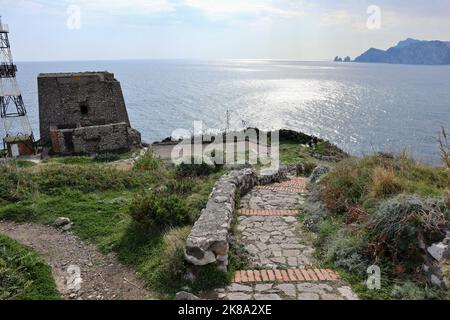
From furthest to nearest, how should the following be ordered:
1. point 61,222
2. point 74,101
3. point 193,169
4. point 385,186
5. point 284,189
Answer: point 74,101
point 193,169
point 284,189
point 61,222
point 385,186

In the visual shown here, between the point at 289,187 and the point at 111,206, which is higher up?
the point at 111,206

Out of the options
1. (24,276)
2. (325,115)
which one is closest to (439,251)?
(24,276)

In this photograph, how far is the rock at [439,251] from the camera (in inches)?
194

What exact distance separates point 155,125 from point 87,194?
47.2 meters

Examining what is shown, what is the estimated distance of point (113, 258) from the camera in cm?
675

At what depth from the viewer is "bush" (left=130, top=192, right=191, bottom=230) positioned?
7281mm

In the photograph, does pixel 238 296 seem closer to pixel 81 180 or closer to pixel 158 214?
pixel 158 214

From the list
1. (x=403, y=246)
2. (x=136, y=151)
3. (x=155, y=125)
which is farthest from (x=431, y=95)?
(x=403, y=246)

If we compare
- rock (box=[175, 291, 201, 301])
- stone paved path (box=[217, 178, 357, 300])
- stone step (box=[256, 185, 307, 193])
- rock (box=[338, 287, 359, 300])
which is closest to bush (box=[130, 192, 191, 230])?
stone paved path (box=[217, 178, 357, 300])

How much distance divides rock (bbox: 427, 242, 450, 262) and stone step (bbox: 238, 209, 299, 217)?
3.49 meters

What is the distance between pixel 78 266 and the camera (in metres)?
6.55

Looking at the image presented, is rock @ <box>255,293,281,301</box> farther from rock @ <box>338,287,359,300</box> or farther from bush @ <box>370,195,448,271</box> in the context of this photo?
bush @ <box>370,195,448,271</box>

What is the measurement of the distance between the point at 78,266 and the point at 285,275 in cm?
376

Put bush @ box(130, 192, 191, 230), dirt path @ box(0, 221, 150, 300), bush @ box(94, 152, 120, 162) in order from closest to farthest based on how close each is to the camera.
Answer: dirt path @ box(0, 221, 150, 300) < bush @ box(130, 192, 191, 230) < bush @ box(94, 152, 120, 162)
